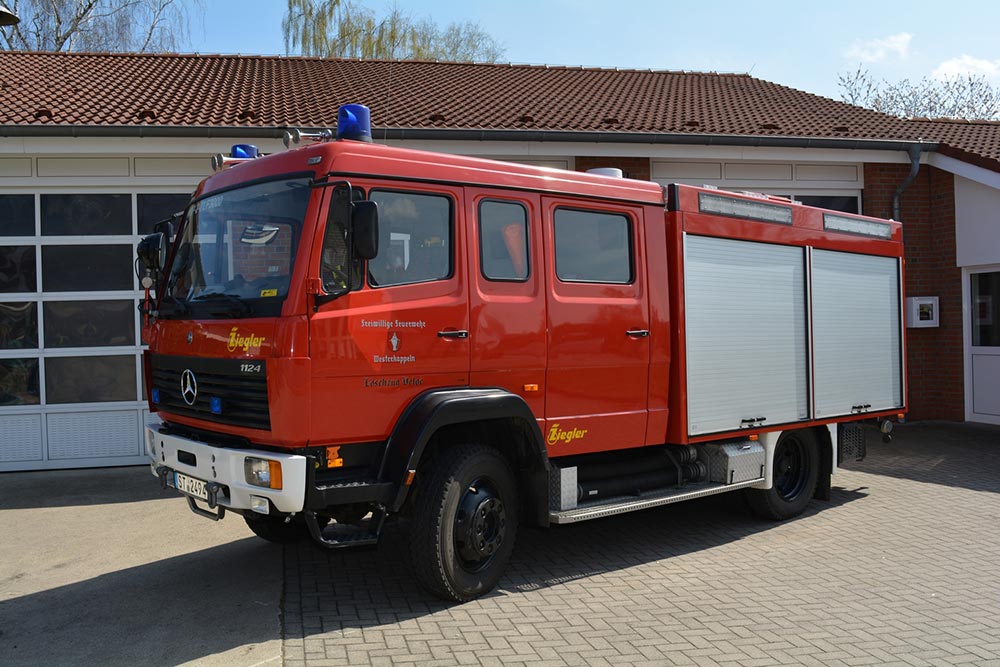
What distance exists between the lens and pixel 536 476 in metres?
5.50

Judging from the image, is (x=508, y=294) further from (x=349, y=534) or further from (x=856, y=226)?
(x=856, y=226)

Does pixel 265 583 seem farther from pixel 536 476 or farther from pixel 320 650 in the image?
pixel 536 476

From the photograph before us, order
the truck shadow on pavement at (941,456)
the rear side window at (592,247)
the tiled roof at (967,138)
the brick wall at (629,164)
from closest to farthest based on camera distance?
1. the rear side window at (592,247)
2. the truck shadow on pavement at (941,456)
3. the brick wall at (629,164)
4. the tiled roof at (967,138)

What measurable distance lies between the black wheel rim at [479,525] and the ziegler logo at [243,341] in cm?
150

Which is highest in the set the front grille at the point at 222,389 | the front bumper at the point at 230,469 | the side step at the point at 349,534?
the front grille at the point at 222,389

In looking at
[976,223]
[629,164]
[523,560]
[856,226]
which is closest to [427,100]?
[629,164]

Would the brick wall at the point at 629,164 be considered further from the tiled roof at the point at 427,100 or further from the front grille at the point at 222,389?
the front grille at the point at 222,389

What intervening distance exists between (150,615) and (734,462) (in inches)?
168

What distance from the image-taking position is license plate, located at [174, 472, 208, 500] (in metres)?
4.85

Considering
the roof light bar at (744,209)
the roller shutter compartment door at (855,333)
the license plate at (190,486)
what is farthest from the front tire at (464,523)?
the roller shutter compartment door at (855,333)

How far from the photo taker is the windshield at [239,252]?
4688mm

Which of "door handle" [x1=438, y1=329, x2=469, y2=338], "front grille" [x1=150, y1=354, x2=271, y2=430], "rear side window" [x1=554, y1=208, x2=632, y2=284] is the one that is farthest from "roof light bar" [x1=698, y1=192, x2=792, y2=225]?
"front grille" [x1=150, y1=354, x2=271, y2=430]

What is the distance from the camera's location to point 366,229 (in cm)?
453

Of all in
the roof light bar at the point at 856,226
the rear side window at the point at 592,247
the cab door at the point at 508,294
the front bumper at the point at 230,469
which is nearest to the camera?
the front bumper at the point at 230,469
